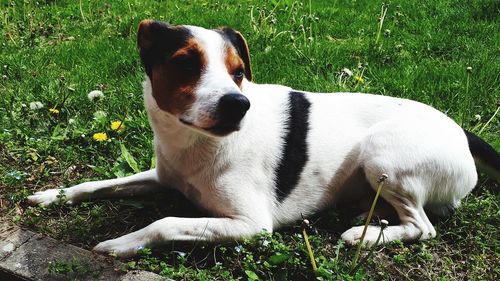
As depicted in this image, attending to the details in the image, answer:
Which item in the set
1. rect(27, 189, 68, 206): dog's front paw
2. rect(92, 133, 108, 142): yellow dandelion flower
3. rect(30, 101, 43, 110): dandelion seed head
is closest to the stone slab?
rect(27, 189, 68, 206): dog's front paw

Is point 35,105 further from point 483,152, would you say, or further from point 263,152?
point 483,152

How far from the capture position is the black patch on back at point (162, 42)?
2803 millimetres

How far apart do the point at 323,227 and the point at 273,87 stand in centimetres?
88

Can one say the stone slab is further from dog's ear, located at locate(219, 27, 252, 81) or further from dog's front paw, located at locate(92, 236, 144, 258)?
dog's ear, located at locate(219, 27, 252, 81)

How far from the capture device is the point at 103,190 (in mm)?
3342

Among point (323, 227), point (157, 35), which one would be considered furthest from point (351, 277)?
point (157, 35)

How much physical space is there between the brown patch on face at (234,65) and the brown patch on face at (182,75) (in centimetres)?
14

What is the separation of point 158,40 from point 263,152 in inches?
32.4

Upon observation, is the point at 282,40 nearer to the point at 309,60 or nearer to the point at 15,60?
the point at 309,60

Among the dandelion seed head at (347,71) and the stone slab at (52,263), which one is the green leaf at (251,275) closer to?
the stone slab at (52,263)

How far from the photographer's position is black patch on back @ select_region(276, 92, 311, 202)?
3.13m

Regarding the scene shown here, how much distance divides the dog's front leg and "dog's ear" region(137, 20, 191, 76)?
800 millimetres

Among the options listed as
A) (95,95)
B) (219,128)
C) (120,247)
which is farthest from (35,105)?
(219,128)

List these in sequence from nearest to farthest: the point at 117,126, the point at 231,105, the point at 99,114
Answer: the point at 231,105 < the point at 117,126 < the point at 99,114
